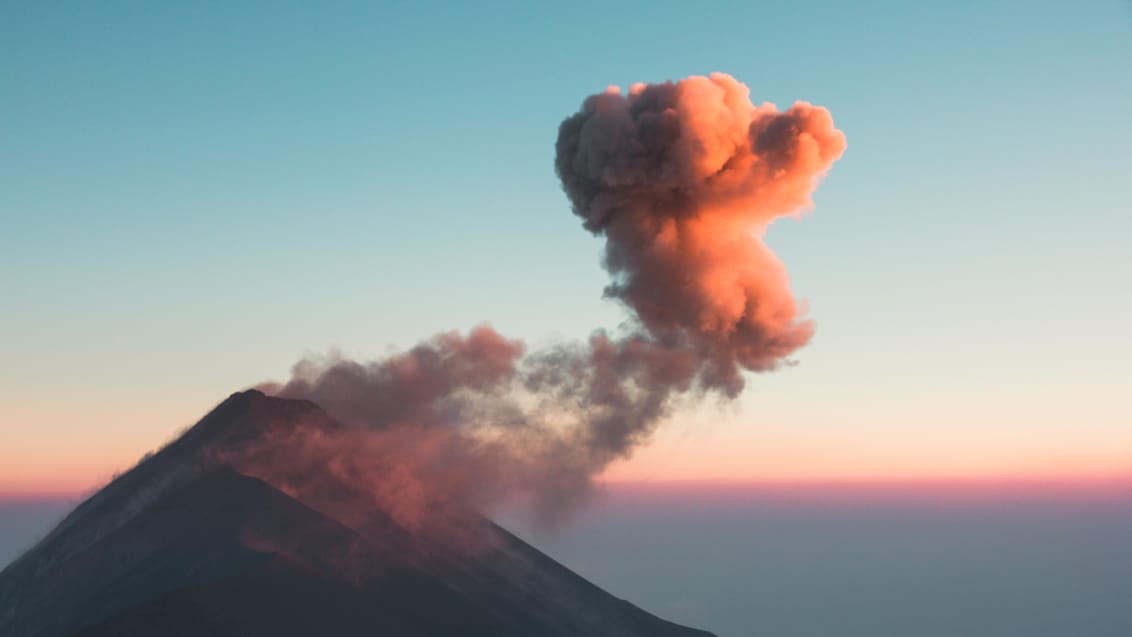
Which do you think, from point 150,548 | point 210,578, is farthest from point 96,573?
point 210,578

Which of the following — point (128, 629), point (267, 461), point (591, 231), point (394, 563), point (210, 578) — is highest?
point (591, 231)

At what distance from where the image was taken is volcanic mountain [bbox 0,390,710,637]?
73062mm

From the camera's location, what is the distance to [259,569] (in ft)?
252

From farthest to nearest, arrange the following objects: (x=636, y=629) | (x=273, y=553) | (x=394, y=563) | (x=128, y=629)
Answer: (x=636, y=629)
(x=394, y=563)
(x=273, y=553)
(x=128, y=629)

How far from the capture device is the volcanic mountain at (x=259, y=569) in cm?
7306

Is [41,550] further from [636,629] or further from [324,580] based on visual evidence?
[636,629]

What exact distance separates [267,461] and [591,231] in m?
39.0

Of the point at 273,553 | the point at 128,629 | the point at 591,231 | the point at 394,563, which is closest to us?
the point at 128,629

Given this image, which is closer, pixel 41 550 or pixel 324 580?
pixel 324 580

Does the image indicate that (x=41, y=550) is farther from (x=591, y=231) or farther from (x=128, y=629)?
(x=591, y=231)

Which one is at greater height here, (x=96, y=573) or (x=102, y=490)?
(x=102, y=490)

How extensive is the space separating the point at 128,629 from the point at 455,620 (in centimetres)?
2467

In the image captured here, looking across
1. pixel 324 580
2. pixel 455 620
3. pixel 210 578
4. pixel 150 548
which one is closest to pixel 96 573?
pixel 150 548

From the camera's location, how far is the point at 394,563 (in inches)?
3410
